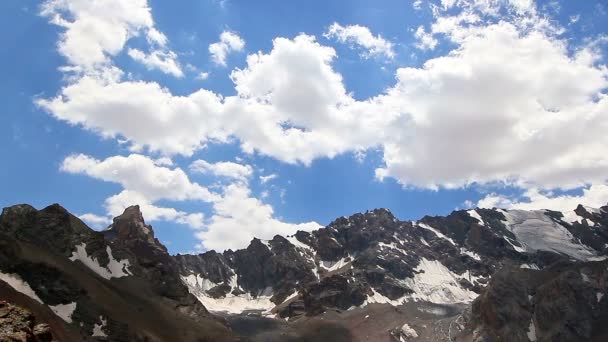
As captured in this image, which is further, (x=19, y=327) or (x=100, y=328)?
(x=100, y=328)

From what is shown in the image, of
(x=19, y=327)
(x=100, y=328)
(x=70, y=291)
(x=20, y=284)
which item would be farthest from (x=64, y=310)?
(x=19, y=327)

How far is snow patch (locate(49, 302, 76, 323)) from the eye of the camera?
143 metres

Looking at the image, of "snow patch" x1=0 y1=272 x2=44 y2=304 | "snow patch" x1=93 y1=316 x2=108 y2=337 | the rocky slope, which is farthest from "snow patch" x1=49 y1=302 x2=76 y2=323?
"snow patch" x1=93 y1=316 x2=108 y2=337

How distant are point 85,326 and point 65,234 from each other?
2322 inches

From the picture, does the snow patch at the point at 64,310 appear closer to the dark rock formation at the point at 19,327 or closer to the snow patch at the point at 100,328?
the snow patch at the point at 100,328

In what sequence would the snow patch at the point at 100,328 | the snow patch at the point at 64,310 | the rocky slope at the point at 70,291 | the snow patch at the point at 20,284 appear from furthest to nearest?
the snow patch at the point at 100,328
the snow patch at the point at 64,310
the rocky slope at the point at 70,291
the snow patch at the point at 20,284

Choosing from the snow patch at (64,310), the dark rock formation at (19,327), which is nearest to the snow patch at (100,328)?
the snow patch at (64,310)

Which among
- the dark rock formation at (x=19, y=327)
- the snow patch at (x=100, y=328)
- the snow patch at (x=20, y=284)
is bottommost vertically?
the dark rock formation at (x=19, y=327)

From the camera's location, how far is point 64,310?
146m

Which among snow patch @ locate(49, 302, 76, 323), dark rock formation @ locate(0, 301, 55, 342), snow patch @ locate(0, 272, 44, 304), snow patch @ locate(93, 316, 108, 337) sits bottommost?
dark rock formation @ locate(0, 301, 55, 342)

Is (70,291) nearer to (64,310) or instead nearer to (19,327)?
(64,310)

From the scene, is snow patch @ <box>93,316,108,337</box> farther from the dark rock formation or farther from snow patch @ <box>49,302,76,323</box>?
the dark rock formation

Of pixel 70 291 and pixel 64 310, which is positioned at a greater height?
pixel 70 291

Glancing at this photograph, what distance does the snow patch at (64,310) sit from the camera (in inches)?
5625
